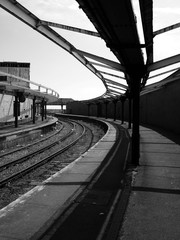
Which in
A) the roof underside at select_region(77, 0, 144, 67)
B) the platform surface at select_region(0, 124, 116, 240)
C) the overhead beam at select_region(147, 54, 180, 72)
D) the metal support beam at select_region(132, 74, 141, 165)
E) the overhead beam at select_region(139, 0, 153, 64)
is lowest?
the platform surface at select_region(0, 124, 116, 240)

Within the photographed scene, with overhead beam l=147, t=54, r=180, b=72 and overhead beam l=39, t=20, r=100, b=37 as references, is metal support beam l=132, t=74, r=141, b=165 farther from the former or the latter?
overhead beam l=39, t=20, r=100, b=37

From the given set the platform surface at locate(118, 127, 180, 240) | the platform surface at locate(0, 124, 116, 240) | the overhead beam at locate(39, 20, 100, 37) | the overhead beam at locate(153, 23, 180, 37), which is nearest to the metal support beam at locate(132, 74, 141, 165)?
the platform surface at locate(118, 127, 180, 240)

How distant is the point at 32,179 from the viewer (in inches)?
432

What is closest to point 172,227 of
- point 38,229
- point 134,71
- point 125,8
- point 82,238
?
point 82,238

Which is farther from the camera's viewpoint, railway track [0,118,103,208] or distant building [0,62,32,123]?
distant building [0,62,32,123]

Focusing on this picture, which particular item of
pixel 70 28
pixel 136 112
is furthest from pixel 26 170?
pixel 70 28

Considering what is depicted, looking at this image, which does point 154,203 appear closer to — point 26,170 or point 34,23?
point 34,23

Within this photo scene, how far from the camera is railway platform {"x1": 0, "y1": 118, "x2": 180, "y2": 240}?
5242mm

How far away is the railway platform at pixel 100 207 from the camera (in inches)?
206

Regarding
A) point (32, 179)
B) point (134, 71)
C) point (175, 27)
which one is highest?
point (175, 27)

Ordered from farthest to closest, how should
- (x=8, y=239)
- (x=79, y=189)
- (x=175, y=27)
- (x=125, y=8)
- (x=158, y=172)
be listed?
(x=158, y=172), (x=79, y=189), (x=175, y=27), (x=125, y=8), (x=8, y=239)

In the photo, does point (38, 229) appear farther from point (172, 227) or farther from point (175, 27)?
point (175, 27)

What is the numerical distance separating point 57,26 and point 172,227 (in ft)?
17.6

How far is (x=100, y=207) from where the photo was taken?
6.61m
